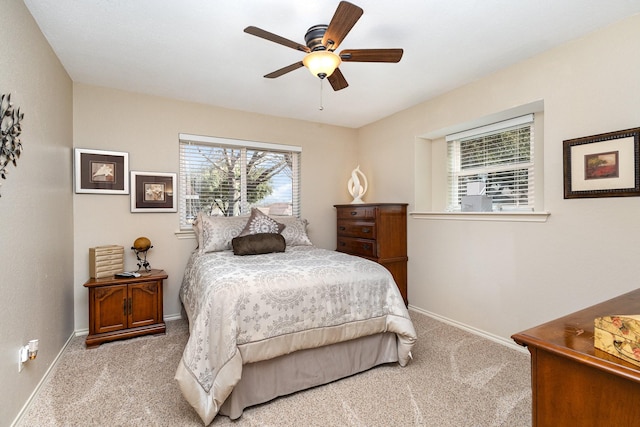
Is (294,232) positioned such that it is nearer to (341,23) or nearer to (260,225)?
(260,225)

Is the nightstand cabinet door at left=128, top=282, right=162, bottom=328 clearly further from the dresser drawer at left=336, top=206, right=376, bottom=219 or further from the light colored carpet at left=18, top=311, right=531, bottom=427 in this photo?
the dresser drawer at left=336, top=206, right=376, bottom=219

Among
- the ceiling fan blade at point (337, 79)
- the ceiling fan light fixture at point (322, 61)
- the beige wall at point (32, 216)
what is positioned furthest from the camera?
the ceiling fan blade at point (337, 79)

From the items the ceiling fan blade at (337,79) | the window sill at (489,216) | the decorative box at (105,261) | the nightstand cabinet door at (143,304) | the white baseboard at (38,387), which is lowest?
the white baseboard at (38,387)

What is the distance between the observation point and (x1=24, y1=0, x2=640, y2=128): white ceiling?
1910mm

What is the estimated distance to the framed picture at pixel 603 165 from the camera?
1989mm

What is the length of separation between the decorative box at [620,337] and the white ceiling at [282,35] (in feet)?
6.35

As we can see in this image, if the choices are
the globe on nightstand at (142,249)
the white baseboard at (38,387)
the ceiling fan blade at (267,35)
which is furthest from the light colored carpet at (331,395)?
the ceiling fan blade at (267,35)

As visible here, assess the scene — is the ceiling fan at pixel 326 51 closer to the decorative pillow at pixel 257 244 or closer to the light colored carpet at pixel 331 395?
the decorative pillow at pixel 257 244

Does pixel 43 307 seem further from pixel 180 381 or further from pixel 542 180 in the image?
pixel 542 180

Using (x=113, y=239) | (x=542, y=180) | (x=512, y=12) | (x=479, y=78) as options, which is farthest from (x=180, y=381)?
(x=479, y=78)

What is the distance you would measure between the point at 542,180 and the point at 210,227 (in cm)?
322

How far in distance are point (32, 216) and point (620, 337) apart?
2.83m

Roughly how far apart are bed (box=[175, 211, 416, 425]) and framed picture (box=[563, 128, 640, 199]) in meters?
1.58

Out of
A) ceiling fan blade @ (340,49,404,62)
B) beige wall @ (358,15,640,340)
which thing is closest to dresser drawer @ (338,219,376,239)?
beige wall @ (358,15,640,340)
